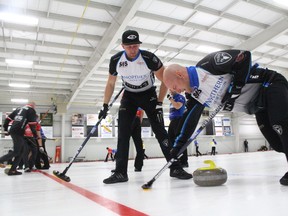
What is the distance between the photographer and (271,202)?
1.34 metres

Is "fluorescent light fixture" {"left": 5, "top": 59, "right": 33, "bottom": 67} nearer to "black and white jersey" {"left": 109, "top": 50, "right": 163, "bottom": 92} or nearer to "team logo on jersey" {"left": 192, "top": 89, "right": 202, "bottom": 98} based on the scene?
"black and white jersey" {"left": 109, "top": 50, "right": 163, "bottom": 92}

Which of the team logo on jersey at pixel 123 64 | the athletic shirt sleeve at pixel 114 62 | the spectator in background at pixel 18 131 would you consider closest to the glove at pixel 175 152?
the team logo on jersey at pixel 123 64

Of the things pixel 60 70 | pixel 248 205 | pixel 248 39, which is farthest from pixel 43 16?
pixel 248 205

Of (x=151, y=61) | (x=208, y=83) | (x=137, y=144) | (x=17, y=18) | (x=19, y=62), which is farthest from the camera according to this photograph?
(x=19, y=62)

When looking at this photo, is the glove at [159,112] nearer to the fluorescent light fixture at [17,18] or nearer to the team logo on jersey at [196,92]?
the team logo on jersey at [196,92]

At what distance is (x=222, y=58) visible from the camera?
1833 millimetres

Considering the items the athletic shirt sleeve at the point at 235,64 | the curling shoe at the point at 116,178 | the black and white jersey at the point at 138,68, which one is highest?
the black and white jersey at the point at 138,68

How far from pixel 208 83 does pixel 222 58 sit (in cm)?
21

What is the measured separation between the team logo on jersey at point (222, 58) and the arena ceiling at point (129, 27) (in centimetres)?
599

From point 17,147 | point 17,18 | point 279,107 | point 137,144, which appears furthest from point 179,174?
point 17,18

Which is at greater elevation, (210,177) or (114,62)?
(114,62)

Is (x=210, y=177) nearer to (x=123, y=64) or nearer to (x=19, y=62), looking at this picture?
(x=123, y=64)

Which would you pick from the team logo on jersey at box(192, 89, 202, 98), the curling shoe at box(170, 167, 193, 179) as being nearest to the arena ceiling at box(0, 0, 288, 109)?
the curling shoe at box(170, 167, 193, 179)

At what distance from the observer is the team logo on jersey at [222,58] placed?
182cm
